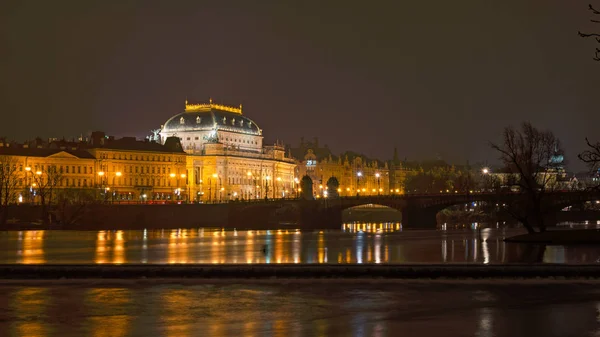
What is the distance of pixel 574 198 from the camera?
115 meters

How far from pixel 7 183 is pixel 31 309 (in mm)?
103698

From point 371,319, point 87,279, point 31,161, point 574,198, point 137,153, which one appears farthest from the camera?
point 137,153

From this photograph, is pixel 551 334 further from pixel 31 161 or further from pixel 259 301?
pixel 31 161

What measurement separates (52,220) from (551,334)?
107379 mm

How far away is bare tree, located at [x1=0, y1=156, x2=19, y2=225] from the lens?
126 m

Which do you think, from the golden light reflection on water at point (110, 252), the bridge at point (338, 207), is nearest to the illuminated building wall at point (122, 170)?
the bridge at point (338, 207)

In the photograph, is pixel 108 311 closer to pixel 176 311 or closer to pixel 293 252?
pixel 176 311

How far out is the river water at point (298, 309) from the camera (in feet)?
102

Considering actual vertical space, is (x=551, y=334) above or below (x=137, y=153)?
below

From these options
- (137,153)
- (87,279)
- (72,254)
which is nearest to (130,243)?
(72,254)

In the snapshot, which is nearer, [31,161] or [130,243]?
[130,243]

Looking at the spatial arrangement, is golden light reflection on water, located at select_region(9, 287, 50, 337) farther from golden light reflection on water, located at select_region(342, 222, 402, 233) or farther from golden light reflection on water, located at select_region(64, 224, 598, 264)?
golden light reflection on water, located at select_region(342, 222, 402, 233)

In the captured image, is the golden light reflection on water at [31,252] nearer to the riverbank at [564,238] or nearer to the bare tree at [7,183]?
the riverbank at [564,238]

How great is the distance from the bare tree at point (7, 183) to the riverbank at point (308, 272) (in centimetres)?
7773
